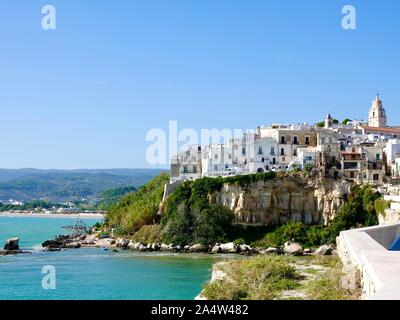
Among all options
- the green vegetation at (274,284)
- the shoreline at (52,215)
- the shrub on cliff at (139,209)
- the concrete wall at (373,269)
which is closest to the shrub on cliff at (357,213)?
the shrub on cliff at (139,209)

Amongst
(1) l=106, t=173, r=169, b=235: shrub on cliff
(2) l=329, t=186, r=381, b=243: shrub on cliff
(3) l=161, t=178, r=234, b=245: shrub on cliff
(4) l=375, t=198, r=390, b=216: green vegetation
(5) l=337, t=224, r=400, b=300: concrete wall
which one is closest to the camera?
(5) l=337, t=224, r=400, b=300: concrete wall

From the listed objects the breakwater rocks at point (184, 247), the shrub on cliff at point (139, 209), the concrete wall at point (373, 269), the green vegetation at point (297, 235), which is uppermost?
the concrete wall at point (373, 269)

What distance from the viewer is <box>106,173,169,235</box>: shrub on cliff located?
44469 mm

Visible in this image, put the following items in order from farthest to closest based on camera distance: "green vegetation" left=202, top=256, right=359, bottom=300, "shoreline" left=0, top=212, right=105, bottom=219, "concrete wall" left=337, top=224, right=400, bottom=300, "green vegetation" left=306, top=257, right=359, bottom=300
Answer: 1. "shoreline" left=0, top=212, right=105, bottom=219
2. "green vegetation" left=202, top=256, right=359, bottom=300
3. "green vegetation" left=306, top=257, right=359, bottom=300
4. "concrete wall" left=337, top=224, right=400, bottom=300

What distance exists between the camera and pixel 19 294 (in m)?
24.7

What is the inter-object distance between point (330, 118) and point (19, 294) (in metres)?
36.0

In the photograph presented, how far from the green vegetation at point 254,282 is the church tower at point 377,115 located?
4406 centimetres

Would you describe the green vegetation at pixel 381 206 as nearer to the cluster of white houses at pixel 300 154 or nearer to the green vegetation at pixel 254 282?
the cluster of white houses at pixel 300 154

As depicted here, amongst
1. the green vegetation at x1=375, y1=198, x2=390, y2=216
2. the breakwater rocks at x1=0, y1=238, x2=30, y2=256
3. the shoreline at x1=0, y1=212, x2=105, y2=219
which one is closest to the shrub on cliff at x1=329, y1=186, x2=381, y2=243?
the green vegetation at x1=375, y1=198, x2=390, y2=216

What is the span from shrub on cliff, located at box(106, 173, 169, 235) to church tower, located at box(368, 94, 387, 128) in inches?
839

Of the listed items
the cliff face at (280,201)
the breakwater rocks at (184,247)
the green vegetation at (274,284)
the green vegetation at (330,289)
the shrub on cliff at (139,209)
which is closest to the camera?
the green vegetation at (330,289)

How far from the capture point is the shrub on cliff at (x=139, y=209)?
44.5 meters

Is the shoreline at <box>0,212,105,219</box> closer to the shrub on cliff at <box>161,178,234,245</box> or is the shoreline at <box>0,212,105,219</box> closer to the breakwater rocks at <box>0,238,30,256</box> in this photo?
the breakwater rocks at <box>0,238,30,256</box>
